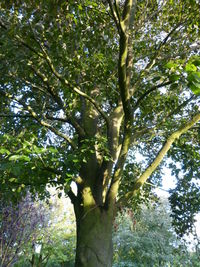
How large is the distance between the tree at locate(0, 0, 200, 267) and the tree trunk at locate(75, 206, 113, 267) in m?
0.01

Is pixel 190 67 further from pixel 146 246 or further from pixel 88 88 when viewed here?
pixel 146 246

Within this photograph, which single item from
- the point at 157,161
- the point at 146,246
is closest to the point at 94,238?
the point at 157,161

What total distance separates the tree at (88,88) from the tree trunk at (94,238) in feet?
0.05

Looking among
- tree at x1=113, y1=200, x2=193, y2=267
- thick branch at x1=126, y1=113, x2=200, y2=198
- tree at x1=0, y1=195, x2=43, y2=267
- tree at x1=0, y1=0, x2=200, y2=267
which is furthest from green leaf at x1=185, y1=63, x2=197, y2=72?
tree at x1=113, y1=200, x2=193, y2=267

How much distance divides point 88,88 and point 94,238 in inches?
106

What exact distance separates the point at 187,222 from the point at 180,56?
3.59m

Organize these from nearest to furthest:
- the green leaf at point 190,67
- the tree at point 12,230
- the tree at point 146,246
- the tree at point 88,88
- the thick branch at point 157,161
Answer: the green leaf at point 190,67 < the tree at point 88,88 < the thick branch at point 157,161 < the tree at point 12,230 < the tree at point 146,246

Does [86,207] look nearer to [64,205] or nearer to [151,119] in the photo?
[151,119]

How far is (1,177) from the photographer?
14.0 ft

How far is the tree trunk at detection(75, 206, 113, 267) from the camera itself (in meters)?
3.89

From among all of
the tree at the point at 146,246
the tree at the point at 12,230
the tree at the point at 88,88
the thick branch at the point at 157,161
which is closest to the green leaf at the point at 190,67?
the tree at the point at 88,88

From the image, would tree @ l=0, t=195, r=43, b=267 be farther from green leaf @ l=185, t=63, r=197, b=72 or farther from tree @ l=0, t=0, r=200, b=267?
green leaf @ l=185, t=63, r=197, b=72

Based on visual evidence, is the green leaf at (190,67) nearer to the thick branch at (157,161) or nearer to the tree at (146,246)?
the thick branch at (157,161)

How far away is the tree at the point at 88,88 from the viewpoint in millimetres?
3871
